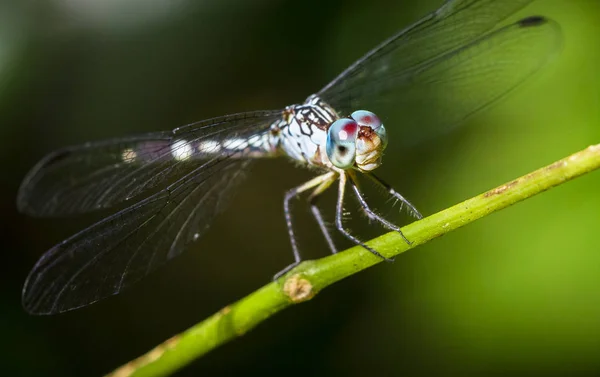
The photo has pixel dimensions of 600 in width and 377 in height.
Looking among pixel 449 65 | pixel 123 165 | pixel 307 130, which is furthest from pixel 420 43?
pixel 123 165

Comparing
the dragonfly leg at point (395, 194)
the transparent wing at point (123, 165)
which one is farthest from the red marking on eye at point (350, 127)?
the transparent wing at point (123, 165)

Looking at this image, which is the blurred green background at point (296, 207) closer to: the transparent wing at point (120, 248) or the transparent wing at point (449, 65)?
the transparent wing at point (449, 65)

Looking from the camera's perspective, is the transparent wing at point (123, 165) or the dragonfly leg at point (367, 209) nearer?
the dragonfly leg at point (367, 209)

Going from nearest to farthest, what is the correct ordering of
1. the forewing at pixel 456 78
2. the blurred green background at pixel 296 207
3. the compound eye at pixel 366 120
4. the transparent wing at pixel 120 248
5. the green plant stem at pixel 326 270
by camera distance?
the green plant stem at pixel 326 270 → the transparent wing at pixel 120 248 → the compound eye at pixel 366 120 → the blurred green background at pixel 296 207 → the forewing at pixel 456 78

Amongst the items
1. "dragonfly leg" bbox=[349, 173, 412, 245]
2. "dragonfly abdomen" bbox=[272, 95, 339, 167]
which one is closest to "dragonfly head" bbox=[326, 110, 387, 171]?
"dragonfly leg" bbox=[349, 173, 412, 245]

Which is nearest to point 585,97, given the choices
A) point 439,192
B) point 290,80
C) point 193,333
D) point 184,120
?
point 439,192

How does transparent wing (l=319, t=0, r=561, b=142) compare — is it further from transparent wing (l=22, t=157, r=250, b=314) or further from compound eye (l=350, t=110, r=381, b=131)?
transparent wing (l=22, t=157, r=250, b=314)
